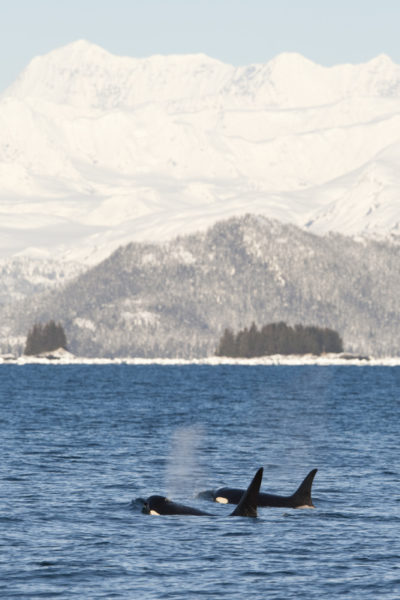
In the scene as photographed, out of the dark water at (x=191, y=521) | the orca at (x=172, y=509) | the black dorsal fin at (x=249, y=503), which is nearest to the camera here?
the dark water at (x=191, y=521)

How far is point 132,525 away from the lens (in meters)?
56.6

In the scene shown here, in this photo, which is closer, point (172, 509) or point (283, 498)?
point (172, 509)

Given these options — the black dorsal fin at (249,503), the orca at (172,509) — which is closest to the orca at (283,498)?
the orca at (172,509)

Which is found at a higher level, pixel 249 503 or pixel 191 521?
pixel 249 503

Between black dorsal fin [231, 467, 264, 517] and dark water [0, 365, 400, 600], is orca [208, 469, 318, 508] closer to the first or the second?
dark water [0, 365, 400, 600]

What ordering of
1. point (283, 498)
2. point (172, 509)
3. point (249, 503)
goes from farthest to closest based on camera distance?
point (283, 498) < point (172, 509) < point (249, 503)

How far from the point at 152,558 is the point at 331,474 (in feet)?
103

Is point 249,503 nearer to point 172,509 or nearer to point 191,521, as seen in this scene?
point 191,521

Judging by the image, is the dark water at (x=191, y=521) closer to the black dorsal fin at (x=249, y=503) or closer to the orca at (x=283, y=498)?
the black dorsal fin at (x=249, y=503)

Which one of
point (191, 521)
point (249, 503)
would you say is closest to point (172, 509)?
point (191, 521)

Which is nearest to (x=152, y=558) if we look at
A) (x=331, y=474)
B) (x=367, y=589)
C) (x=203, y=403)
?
(x=367, y=589)

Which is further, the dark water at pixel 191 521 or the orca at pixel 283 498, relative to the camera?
A: the orca at pixel 283 498

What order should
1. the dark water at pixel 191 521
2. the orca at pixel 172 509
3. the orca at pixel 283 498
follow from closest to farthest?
the dark water at pixel 191 521 < the orca at pixel 172 509 < the orca at pixel 283 498

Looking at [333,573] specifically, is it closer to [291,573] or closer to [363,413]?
[291,573]
